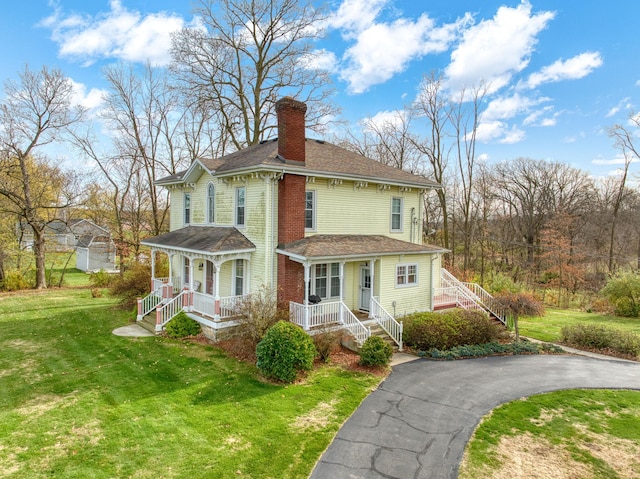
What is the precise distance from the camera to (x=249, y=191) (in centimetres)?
1506

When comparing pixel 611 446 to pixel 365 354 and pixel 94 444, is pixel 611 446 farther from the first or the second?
pixel 94 444

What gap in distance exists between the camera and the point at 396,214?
18016 millimetres

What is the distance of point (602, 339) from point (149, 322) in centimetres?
1869

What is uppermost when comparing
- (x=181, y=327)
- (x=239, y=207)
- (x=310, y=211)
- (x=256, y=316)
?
(x=239, y=207)

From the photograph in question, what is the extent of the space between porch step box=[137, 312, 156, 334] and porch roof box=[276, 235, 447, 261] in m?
6.25

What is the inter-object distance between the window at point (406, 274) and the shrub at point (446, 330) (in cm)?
196

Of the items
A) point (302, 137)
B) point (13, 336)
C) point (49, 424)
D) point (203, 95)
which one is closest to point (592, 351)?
point (302, 137)

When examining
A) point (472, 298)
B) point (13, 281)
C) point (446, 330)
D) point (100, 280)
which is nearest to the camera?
point (446, 330)

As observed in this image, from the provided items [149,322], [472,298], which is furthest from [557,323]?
[149,322]

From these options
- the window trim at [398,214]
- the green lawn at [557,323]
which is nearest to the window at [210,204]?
the window trim at [398,214]

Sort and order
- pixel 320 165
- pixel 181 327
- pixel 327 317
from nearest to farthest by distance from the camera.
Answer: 1. pixel 327 317
2. pixel 181 327
3. pixel 320 165

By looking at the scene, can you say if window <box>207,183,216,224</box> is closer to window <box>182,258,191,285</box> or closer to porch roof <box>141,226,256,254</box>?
porch roof <box>141,226,256,254</box>

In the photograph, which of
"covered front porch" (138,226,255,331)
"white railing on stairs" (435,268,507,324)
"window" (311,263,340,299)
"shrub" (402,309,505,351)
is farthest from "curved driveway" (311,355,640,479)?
"covered front porch" (138,226,255,331)

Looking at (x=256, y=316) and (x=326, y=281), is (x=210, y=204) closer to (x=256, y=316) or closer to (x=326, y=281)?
(x=326, y=281)
